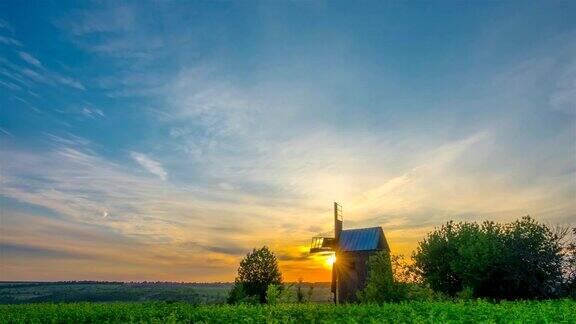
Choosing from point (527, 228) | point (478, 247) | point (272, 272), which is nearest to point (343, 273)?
point (272, 272)

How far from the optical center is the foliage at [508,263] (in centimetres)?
4378

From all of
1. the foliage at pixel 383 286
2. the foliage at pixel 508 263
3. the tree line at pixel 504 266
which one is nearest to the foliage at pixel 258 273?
the tree line at pixel 504 266

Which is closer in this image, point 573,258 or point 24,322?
point 24,322

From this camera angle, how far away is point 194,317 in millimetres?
15852

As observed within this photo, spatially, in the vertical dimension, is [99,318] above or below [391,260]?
below

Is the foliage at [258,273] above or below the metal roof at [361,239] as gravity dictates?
below

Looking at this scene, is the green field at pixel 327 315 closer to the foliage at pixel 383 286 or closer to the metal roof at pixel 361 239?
the foliage at pixel 383 286

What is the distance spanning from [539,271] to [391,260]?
24336 mm

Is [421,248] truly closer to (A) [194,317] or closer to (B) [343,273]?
(B) [343,273]

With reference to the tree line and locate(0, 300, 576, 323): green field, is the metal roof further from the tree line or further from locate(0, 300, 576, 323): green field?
locate(0, 300, 576, 323): green field

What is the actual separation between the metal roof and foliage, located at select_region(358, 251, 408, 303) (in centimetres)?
3285

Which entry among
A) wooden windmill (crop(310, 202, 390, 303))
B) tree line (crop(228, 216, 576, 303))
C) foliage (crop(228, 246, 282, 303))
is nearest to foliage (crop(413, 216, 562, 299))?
tree line (crop(228, 216, 576, 303))

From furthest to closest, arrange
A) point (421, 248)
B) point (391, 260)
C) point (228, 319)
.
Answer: point (421, 248) → point (391, 260) → point (228, 319)

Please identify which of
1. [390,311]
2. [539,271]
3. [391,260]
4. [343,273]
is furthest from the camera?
[343,273]
